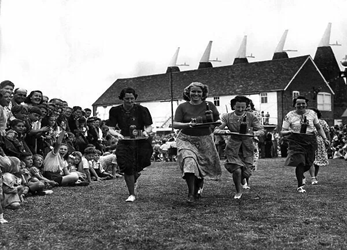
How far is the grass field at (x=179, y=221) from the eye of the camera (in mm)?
6215

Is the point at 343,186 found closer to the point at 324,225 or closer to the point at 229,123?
the point at 229,123

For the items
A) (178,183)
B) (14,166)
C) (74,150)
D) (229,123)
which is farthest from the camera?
(74,150)

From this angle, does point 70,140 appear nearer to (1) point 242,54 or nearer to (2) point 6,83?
(2) point 6,83

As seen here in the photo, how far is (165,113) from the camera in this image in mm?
64062

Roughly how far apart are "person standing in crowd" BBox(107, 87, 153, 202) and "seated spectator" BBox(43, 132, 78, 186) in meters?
3.08

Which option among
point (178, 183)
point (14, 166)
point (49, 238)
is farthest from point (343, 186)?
point (49, 238)

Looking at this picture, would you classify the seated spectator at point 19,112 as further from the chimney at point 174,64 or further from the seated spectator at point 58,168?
the chimney at point 174,64

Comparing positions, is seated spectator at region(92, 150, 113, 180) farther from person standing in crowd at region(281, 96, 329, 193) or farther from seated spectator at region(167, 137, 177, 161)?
seated spectator at region(167, 137, 177, 161)

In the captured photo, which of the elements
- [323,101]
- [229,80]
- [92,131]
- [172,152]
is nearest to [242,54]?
[229,80]

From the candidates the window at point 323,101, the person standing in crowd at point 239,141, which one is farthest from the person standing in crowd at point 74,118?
the window at point 323,101

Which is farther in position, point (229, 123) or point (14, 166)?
point (229, 123)

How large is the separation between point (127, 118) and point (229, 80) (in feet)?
171

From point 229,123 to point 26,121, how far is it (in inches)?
155

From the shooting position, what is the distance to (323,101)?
61.2 meters
